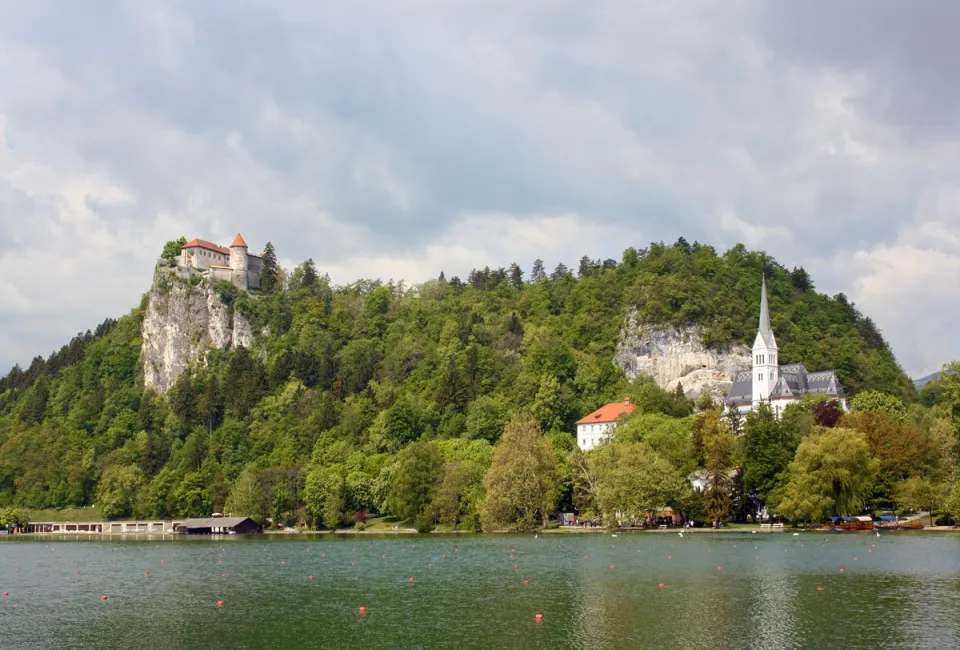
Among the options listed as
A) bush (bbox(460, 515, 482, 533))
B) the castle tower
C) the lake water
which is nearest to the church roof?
the castle tower

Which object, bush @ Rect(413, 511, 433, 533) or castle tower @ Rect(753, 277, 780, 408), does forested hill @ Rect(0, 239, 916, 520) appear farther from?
bush @ Rect(413, 511, 433, 533)

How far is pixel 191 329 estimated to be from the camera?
649 ft

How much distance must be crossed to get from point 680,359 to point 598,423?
27.5m

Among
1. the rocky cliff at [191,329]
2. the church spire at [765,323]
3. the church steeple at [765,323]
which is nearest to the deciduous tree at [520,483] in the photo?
the church spire at [765,323]

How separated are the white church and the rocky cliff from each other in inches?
4122

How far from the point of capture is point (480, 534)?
310 ft

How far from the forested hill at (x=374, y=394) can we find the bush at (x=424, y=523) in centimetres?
1215

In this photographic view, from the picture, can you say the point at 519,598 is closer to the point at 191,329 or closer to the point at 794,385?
the point at 794,385

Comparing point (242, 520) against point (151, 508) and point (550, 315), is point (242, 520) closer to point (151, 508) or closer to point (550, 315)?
point (151, 508)

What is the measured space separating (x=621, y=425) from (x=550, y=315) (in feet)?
233

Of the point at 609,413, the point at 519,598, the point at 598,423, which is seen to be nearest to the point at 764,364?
the point at 609,413

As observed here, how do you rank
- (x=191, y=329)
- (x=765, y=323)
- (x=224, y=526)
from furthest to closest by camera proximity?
(x=191, y=329) < (x=765, y=323) < (x=224, y=526)

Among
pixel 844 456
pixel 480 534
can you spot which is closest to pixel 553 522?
pixel 480 534

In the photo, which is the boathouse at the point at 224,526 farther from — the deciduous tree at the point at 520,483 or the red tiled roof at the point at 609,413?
the red tiled roof at the point at 609,413
